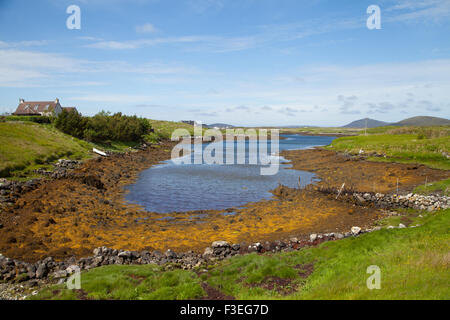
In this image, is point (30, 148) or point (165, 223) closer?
point (165, 223)

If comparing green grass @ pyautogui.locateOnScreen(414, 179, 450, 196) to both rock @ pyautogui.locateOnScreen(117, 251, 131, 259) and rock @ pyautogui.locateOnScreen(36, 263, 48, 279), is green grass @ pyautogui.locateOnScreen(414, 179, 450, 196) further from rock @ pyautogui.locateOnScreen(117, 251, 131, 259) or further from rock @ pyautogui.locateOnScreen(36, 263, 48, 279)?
rock @ pyautogui.locateOnScreen(36, 263, 48, 279)

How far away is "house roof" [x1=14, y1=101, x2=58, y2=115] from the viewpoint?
307ft

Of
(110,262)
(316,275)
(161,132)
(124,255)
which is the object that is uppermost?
(161,132)

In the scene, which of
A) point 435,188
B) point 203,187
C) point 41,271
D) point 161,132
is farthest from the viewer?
point 161,132

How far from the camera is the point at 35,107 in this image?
3752 inches

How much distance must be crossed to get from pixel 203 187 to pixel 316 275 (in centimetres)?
2743

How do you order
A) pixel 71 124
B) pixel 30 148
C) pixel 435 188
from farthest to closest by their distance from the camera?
pixel 71 124, pixel 30 148, pixel 435 188

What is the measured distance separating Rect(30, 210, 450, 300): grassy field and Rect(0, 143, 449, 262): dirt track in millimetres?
5546

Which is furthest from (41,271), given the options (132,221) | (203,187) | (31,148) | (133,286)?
(31,148)

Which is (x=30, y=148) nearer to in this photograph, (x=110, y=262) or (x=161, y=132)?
(x=110, y=262)

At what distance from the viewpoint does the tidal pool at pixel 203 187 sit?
29141mm

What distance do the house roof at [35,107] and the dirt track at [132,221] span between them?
76.7 m

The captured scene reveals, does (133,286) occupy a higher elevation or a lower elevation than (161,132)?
lower

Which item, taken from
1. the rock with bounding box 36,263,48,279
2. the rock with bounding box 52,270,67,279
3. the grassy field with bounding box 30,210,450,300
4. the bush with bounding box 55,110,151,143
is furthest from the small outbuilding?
the grassy field with bounding box 30,210,450,300
